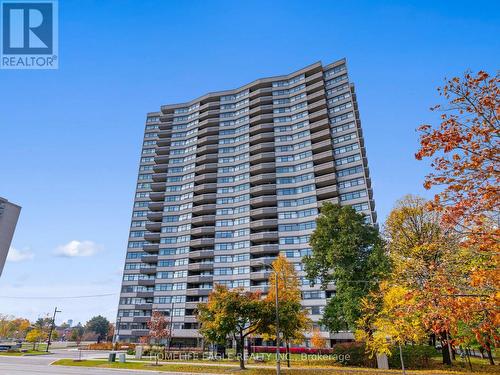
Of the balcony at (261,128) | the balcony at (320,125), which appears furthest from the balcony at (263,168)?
the balcony at (320,125)

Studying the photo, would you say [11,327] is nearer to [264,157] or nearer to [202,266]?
[202,266]

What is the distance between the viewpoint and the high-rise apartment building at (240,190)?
7325 cm

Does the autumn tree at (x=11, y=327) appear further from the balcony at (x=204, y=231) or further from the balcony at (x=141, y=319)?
the balcony at (x=204, y=231)

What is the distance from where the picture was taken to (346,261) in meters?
36.8

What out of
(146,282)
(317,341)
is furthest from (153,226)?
(317,341)

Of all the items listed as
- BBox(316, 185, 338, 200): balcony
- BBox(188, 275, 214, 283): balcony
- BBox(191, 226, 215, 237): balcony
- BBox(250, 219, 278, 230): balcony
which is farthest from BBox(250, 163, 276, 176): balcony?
BBox(188, 275, 214, 283): balcony

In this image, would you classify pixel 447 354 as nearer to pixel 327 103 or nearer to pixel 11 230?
pixel 11 230

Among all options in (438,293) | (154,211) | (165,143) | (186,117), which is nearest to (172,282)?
(154,211)

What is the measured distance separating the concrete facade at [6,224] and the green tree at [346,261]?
41.0m

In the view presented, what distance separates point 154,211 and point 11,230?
49021 mm

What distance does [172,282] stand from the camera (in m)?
78.8

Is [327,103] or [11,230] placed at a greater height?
[327,103]

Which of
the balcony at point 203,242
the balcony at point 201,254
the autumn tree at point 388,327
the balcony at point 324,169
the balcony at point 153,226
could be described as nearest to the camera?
the autumn tree at point 388,327

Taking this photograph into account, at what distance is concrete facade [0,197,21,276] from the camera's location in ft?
141
